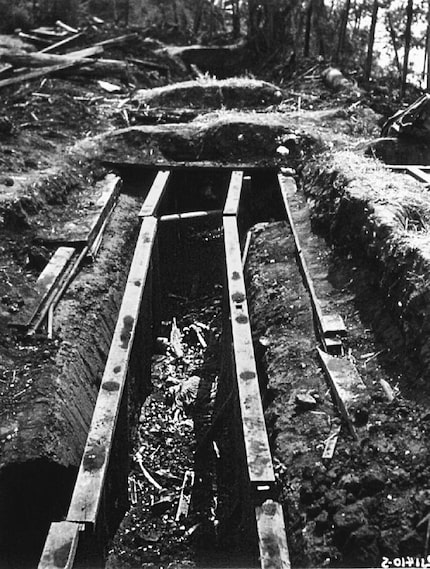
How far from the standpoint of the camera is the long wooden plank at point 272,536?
3260mm

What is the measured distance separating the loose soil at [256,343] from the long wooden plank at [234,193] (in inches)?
15.0

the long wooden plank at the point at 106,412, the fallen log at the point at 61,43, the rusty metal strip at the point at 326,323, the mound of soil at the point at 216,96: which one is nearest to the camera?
the long wooden plank at the point at 106,412

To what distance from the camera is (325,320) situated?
17.0ft

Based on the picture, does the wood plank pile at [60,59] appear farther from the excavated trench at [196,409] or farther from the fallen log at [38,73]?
the excavated trench at [196,409]

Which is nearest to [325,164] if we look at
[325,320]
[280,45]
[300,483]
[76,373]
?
[325,320]

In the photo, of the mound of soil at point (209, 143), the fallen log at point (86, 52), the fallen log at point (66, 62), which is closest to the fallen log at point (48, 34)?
the fallen log at point (86, 52)

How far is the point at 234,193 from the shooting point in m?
8.16

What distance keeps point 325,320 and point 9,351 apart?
2.36m

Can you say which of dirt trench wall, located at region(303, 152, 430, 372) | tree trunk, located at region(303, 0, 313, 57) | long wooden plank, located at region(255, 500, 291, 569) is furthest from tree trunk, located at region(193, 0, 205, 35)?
long wooden plank, located at region(255, 500, 291, 569)

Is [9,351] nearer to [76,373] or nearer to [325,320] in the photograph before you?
[76,373]

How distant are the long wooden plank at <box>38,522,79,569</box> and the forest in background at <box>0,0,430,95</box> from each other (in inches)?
493

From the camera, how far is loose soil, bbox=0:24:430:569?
3.69m

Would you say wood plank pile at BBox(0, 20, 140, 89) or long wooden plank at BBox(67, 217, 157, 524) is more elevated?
wood plank pile at BBox(0, 20, 140, 89)

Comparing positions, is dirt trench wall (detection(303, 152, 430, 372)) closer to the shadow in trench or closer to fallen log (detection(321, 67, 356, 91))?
the shadow in trench
